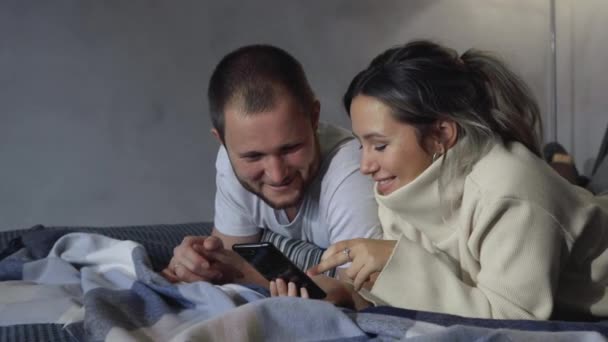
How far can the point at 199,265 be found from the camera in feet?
4.30

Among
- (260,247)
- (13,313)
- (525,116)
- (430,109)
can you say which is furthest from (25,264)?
(525,116)

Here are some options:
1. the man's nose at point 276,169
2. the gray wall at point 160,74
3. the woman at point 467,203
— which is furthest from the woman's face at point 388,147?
the gray wall at point 160,74

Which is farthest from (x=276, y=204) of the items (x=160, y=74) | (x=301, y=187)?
(x=160, y=74)

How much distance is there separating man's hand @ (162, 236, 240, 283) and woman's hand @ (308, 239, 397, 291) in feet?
0.81

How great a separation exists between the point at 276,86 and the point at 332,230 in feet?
0.94

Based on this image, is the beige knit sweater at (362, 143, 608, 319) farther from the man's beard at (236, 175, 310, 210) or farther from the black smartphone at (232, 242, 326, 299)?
the man's beard at (236, 175, 310, 210)

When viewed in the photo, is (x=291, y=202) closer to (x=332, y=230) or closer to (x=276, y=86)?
(x=332, y=230)

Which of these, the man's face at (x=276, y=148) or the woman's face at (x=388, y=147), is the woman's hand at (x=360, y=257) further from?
the man's face at (x=276, y=148)

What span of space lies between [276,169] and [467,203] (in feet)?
1.26

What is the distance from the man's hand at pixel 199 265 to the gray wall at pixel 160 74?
1.44 m

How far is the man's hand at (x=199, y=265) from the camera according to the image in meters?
1.31

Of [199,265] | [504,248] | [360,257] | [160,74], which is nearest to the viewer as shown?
[504,248]

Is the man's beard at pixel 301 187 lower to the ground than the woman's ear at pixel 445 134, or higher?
lower

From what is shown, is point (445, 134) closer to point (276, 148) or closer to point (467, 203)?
point (467, 203)
